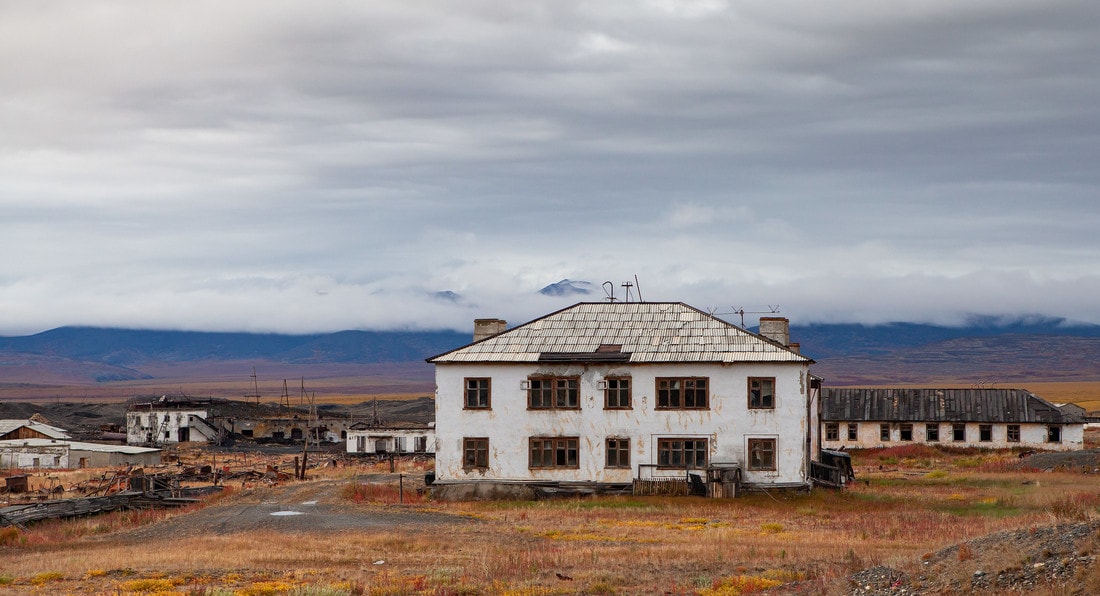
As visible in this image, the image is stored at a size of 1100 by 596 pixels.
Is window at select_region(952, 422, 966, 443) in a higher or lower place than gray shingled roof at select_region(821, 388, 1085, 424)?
lower

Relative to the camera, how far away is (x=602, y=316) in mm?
50844

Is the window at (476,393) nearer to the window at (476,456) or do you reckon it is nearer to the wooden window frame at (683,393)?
the window at (476,456)

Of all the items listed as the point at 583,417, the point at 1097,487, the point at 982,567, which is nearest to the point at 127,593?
the point at 982,567

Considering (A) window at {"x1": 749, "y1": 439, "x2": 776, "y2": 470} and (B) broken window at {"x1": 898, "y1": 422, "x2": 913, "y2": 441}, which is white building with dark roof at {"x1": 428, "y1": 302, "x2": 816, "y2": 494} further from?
(B) broken window at {"x1": 898, "y1": 422, "x2": 913, "y2": 441}

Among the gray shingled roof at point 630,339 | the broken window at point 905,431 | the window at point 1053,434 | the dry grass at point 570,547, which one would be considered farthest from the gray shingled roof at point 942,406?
the gray shingled roof at point 630,339

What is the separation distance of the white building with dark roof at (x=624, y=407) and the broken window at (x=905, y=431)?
29405 mm

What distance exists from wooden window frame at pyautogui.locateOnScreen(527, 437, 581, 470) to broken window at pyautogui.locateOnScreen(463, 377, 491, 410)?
2.40 metres

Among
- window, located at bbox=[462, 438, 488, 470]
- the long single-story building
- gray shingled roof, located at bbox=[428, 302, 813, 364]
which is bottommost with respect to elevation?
the long single-story building

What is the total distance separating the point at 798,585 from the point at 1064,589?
603 centimetres

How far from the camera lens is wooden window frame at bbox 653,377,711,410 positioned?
46938 mm

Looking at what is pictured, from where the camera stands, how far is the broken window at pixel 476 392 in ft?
159

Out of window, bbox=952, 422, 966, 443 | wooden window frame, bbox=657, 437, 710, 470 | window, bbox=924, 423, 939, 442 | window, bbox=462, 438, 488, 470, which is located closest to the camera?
wooden window frame, bbox=657, 437, 710, 470

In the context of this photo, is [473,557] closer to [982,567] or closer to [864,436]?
[982,567]

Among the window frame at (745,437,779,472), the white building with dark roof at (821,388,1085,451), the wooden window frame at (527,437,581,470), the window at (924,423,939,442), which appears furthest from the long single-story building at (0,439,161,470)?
the window at (924,423,939,442)
